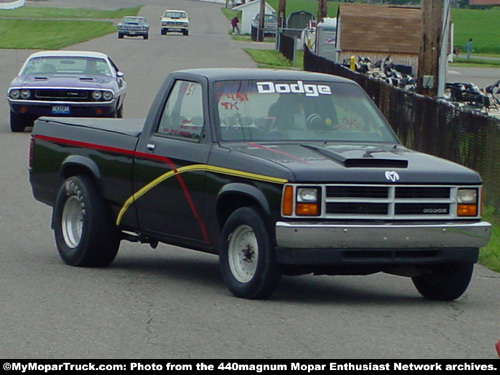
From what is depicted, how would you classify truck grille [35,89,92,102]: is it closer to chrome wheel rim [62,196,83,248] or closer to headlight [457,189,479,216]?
chrome wheel rim [62,196,83,248]

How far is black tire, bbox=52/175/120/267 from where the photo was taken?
31.5 ft

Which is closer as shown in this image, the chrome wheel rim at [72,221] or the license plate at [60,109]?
the chrome wheel rim at [72,221]

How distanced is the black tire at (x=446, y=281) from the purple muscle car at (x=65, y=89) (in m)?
13.9

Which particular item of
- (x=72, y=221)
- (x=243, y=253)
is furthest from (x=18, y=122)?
(x=243, y=253)

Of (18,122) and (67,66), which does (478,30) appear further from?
(18,122)

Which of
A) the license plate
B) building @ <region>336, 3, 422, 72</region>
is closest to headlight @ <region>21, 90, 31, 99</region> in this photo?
the license plate

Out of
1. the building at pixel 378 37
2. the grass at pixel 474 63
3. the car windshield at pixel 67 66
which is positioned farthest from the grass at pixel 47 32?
the car windshield at pixel 67 66

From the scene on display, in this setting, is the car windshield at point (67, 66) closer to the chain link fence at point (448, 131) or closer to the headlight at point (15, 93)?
the headlight at point (15, 93)

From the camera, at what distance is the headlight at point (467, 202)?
26.8ft

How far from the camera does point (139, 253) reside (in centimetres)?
1079

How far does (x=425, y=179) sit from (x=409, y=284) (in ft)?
5.64

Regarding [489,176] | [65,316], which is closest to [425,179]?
[65,316]

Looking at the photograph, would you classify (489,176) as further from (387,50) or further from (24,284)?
(387,50)
